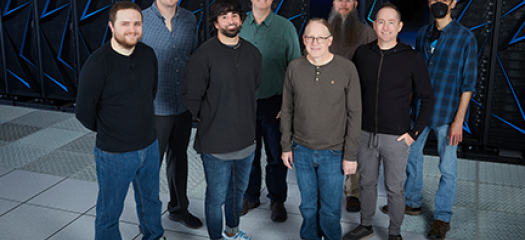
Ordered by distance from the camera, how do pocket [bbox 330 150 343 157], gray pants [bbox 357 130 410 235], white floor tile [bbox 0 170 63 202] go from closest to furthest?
1. pocket [bbox 330 150 343 157]
2. gray pants [bbox 357 130 410 235]
3. white floor tile [bbox 0 170 63 202]

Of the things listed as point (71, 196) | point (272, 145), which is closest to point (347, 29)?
point (272, 145)

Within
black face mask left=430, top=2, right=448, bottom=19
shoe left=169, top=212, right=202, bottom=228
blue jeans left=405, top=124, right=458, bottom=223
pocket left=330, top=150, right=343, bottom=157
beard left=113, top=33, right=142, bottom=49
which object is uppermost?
black face mask left=430, top=2, right=448, bottom=19

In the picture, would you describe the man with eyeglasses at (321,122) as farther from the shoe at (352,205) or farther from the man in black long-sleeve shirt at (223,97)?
the shoe at (352,205)

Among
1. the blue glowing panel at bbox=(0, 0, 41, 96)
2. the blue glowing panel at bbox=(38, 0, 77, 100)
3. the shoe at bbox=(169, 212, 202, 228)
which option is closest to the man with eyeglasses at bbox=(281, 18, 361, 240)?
the shoe at bbox=(169, 212, 202, 228)

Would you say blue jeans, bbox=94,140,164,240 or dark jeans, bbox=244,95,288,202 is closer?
blue jeans, bbox=94,140,164,240

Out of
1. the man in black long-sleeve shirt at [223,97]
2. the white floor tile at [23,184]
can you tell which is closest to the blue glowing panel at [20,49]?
the white floor tile at [23,184]

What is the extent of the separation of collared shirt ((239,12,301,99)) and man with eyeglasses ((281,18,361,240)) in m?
→ 0.45

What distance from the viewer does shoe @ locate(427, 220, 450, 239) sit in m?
Answer: 2.72

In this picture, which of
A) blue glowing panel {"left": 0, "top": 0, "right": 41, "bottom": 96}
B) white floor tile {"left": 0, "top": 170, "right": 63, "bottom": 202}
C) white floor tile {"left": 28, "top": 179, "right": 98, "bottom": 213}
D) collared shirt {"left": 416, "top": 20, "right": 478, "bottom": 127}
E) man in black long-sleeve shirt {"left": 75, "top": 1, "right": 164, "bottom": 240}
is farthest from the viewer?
blue glowing panel {"left": 0, "top": 0, "right": 41, "bottom": 96}

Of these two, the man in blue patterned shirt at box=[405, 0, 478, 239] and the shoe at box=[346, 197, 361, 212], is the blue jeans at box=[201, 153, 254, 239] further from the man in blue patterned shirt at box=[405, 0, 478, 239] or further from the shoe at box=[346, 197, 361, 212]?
the man in blue patterned shirt at box=[405, 0, 478, 239]

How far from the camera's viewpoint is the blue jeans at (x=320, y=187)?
7.70ft

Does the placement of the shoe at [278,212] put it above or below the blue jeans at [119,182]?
below

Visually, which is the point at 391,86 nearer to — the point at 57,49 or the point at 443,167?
the point at 443,167

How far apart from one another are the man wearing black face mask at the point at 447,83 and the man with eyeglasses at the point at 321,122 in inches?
25.6
